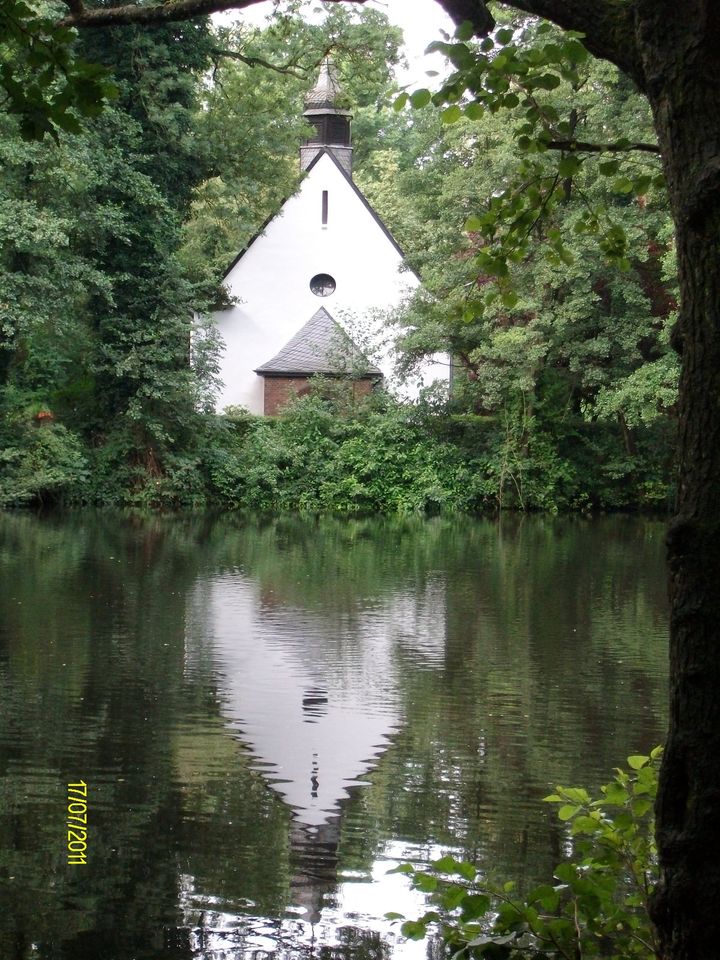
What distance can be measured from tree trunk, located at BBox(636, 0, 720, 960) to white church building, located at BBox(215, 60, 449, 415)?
39.9 m

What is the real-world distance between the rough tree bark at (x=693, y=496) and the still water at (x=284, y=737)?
1800 millimetres

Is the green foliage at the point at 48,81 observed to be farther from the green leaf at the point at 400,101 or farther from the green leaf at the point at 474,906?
the green leaf at the point at 474,906

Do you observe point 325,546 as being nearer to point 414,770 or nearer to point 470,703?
point 470,703

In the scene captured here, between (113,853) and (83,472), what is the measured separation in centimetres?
2573

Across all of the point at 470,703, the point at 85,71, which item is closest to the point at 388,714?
the point at 470,703

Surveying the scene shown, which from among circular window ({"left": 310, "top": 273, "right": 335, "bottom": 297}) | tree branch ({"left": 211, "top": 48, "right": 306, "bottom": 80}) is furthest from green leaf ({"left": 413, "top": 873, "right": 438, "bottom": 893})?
circular window ({"left": 310, "top": 273, "right": 335, "bottom": 297})

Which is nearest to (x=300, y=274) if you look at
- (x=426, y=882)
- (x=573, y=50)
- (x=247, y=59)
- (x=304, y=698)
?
(x=247, y=59)

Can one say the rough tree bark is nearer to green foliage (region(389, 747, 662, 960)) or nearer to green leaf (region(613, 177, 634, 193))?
green foliage (region(389, 747, 662, 960))

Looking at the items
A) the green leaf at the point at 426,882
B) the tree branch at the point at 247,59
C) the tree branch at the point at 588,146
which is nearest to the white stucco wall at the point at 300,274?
the tree branch at the point at 247,59

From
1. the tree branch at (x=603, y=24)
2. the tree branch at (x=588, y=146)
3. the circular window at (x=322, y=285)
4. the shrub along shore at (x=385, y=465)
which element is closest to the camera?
the tree branch at (x=603, y=24)

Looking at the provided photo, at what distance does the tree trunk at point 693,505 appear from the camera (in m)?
3.00

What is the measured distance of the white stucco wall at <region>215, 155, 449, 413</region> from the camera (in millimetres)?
43719

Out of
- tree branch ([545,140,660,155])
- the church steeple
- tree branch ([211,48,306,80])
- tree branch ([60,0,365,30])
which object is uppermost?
the church steeple

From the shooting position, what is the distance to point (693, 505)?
3084 mm
